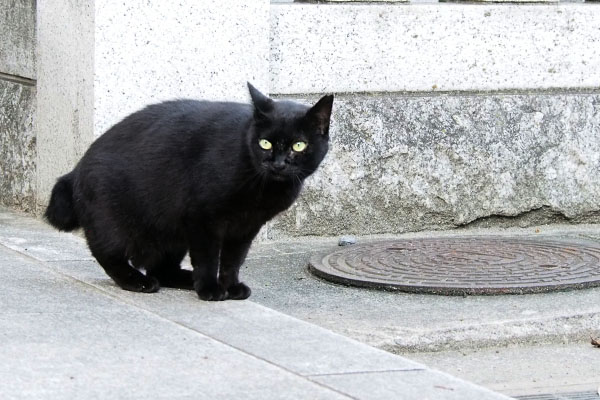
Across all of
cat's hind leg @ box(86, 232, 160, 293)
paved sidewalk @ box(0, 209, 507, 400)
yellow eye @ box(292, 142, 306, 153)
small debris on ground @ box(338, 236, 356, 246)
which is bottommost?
small debris on ground @ box(338, 236, 356, 246)

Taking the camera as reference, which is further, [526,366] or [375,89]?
[375,89]

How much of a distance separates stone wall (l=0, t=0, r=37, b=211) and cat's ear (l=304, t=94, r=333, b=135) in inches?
109

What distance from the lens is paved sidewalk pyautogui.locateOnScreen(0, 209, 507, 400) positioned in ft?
11.0

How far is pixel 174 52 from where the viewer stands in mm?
5895

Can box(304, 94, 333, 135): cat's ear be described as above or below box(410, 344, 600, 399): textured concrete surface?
above

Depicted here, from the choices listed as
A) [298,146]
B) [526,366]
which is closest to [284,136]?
[298,146]

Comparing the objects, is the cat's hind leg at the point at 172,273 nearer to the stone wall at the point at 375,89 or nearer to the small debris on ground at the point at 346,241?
the stone wall at the point at 375,89

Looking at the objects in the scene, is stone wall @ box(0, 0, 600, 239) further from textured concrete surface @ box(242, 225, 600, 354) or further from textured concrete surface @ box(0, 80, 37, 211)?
textured concrete surface @ box(242, 225, 600, 354)

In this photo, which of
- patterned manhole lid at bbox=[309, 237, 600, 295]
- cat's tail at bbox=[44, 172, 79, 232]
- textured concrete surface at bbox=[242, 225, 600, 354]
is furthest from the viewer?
patterned manhole lid at bbox=[309, 237, 600, 295]

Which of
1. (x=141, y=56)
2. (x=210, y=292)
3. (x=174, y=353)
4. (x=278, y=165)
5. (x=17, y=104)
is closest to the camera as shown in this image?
(x=174, y=353)

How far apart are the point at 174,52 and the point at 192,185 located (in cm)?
168

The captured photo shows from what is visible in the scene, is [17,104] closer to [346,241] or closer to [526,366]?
[346,241]

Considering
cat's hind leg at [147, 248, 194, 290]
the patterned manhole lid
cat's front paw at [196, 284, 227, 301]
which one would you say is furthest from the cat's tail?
the patterned manhole lid

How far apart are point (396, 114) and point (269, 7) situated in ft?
3.08
